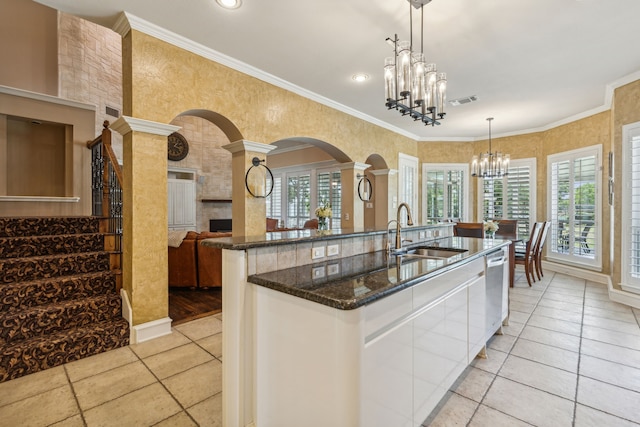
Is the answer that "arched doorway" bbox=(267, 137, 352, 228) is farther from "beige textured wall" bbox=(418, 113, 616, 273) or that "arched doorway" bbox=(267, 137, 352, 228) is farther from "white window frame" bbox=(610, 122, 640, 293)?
"white window frame" bbox=(610, 122, 640, 293)

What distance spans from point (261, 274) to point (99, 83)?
5960mm

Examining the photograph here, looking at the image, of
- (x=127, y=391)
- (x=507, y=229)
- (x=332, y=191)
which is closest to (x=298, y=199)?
(x=332, y=191)

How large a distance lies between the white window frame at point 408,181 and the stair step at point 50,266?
5.11 metres

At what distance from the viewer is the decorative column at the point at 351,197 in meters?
5.22

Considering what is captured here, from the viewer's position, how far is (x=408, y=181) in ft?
22.0

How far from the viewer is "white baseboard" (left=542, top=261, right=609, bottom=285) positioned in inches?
194

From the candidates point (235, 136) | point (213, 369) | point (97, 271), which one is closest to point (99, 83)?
point (235, 136)

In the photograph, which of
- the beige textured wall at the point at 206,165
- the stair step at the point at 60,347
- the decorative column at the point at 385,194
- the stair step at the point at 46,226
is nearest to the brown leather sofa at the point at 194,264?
the stair step at the point at 46,226

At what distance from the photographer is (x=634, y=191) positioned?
3809 millimetres

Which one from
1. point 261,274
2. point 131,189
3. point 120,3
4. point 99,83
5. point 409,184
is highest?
point 99,83

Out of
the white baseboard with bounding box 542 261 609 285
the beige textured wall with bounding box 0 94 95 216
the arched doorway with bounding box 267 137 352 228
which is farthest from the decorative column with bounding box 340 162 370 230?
the beige textured wall with bounding box 0 94 95 216

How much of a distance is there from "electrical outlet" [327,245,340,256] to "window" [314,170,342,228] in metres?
5.04

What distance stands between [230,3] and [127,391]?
3069mm

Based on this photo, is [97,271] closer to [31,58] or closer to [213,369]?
[213,369]
